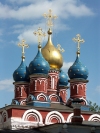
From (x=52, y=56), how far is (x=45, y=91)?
3023 millimetres

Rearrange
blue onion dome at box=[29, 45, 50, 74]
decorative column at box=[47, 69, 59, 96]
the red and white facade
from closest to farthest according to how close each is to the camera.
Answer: the red and white facade, blue onion dome at box=[29, 45, 50, 74], decorative column at box=[47, 69, 59, 96]

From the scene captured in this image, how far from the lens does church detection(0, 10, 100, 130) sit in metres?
26.4

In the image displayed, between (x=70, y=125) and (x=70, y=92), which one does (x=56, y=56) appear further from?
(x=70, y=125)

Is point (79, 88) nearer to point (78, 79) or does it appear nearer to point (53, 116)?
point (78, 79)

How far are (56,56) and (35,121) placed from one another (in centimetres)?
548

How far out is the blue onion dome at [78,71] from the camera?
29.0m

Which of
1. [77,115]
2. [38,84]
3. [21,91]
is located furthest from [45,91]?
[77,115]

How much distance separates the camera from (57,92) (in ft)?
98.3

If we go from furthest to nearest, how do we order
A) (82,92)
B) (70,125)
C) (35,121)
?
1. (82,92)
2. (35,121)
3. (70,125)

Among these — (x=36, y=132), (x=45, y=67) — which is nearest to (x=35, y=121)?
(x=45, y=67)

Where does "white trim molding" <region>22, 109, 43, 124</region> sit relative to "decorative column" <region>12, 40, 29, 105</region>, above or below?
below

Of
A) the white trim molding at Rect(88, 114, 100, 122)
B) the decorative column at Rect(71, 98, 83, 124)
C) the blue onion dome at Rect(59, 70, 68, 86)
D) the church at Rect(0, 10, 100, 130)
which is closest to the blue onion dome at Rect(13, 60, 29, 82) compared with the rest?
the church at Rect(0, 10, 100, 130)

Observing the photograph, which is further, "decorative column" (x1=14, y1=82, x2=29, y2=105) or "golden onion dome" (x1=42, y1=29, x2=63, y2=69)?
"decorative column" (x1=14, y1=82, x2=29, y2=105)

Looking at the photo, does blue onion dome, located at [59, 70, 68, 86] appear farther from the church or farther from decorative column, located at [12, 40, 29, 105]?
decorative column, located at [12, 40, 29, 105]
